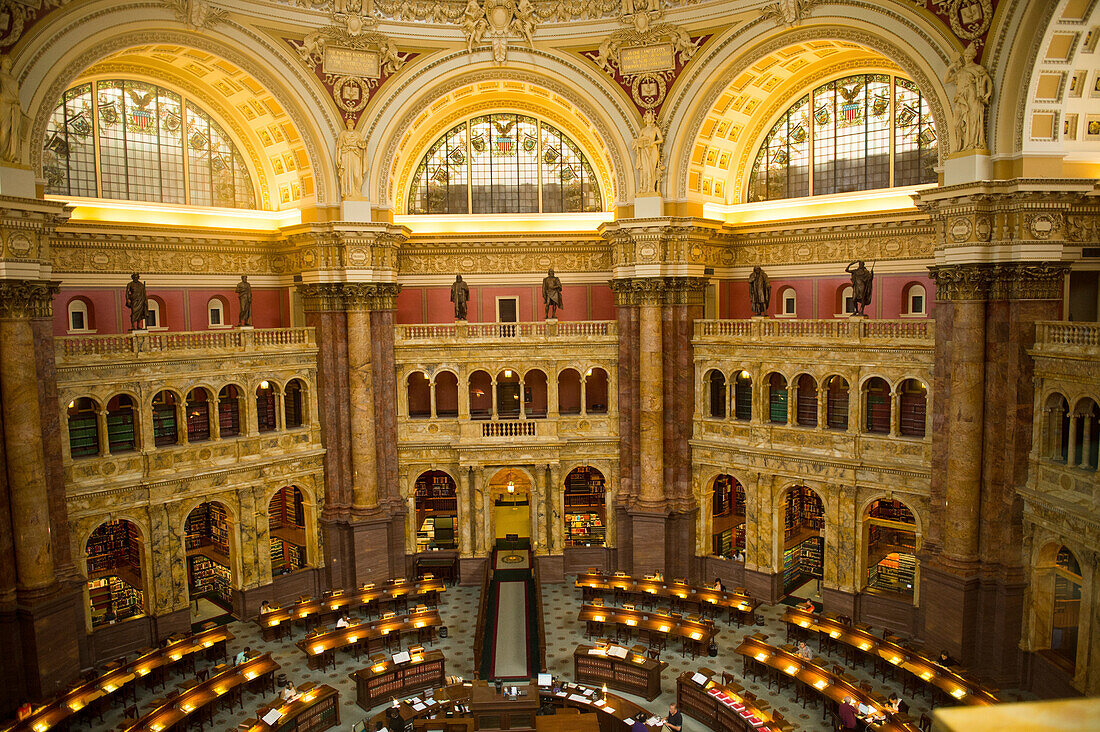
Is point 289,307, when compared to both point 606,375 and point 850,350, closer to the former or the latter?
point 606,375

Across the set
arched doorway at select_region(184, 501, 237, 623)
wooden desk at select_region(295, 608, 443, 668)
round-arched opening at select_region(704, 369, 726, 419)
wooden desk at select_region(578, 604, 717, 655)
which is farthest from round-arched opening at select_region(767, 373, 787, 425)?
arched doorway at select_region(184, 501, 237, 623)

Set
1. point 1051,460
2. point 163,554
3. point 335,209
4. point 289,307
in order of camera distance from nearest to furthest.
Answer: point 1051,460, point 163,554, point 335,209, point 289,307

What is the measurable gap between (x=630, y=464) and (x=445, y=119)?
17.3 metres

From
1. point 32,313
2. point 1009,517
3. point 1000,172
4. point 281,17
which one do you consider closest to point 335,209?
point 281,17

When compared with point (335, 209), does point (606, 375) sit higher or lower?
lower

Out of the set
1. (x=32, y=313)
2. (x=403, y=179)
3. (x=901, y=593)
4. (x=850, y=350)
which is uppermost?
(x=403, y=179)

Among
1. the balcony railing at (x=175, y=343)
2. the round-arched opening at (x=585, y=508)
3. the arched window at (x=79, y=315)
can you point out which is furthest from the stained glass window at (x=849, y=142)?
the arched window at (x=79, y=315)

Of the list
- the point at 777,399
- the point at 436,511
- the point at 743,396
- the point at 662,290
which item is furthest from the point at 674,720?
the point at 436,511

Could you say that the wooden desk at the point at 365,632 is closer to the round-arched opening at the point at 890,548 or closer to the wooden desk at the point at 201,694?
the wooden desk at the point at 201,694

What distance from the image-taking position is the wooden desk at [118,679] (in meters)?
19.9

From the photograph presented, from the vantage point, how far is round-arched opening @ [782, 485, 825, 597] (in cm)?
3094

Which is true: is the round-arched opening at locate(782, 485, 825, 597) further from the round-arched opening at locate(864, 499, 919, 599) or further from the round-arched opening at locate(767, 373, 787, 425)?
the round-arched opening at locate(767, 373, 787, 425)

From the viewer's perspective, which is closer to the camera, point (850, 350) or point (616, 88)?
point (850, 350)

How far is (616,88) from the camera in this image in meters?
29.7
